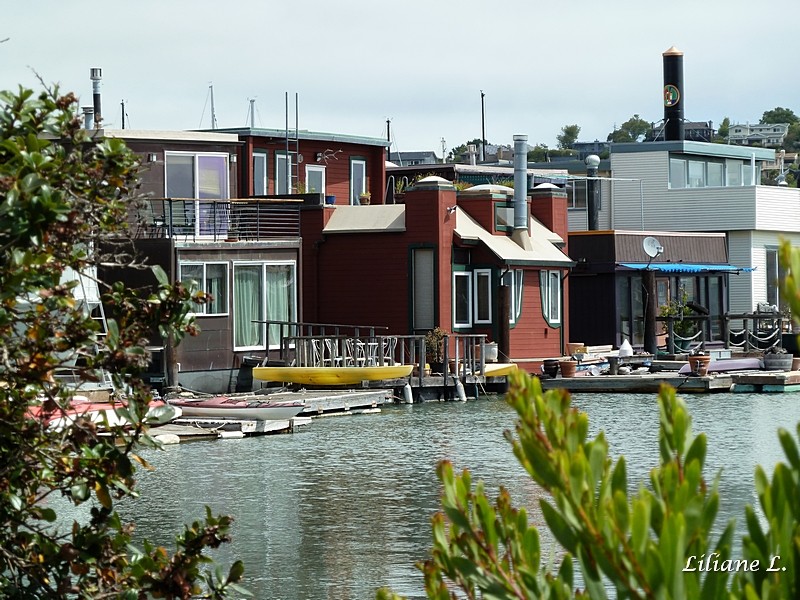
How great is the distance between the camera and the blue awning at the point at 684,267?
43.0 m

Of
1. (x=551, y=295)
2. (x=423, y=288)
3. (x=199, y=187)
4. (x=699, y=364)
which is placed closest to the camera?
(x=199, y=187)

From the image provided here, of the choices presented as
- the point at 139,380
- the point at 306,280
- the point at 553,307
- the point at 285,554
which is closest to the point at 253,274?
the point at 306,280

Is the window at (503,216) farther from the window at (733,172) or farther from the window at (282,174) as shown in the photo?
the window at (733,172)

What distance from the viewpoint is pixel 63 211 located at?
18.8 feet

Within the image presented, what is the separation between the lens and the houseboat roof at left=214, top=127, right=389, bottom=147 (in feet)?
133

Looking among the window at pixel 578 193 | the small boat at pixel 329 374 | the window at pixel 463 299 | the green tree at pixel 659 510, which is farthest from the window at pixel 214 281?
the green tree at pixel 659 510

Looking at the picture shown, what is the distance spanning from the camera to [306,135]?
4172 centimetres

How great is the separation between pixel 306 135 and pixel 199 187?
7.52 meters

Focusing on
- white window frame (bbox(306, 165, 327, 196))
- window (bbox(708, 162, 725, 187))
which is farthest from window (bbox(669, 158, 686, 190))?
white window frame (bbox(306, 165, 327, 196))

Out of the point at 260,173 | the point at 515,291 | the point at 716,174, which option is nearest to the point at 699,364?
the point at 515,291

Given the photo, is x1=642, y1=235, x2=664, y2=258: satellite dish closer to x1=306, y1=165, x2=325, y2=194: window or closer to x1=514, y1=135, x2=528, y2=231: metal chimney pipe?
x1=514, y1=135, x2=528, y2=231: metal chimney pipe

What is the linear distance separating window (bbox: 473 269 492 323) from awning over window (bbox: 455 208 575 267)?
74 centimetres

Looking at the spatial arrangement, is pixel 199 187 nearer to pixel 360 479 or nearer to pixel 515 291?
pixel 515 291

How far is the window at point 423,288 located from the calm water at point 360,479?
4.36 meters
